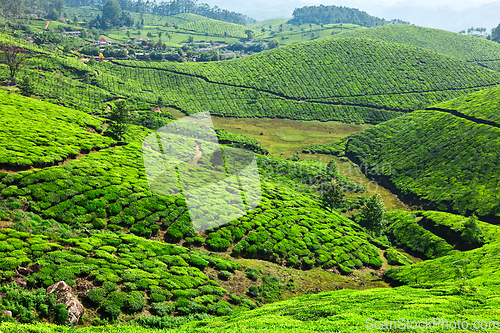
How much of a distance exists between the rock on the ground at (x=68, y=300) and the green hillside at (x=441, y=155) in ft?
250

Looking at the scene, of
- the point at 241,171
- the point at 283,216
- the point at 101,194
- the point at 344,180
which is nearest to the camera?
the point at 101,194

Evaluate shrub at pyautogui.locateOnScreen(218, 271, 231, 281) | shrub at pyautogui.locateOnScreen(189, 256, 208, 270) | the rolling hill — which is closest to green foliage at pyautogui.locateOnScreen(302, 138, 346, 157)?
the rolling hill

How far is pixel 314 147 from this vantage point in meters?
117

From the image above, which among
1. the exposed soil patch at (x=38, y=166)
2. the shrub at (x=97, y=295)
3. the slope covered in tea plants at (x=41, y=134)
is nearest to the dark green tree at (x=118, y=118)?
the slope covered in tea plants at (x=41, y=134)

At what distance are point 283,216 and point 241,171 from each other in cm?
2524

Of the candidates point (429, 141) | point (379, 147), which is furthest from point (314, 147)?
point (429, 141)

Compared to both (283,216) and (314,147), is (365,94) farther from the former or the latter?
(283,216)

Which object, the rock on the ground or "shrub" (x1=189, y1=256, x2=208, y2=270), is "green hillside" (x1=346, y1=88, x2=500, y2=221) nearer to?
"shrub" (x1=189, y1=256, x2=208, y2=270)

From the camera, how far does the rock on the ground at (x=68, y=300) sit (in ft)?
75.5

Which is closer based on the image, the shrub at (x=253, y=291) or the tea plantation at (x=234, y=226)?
the tea plantation at (x=234, y=226)

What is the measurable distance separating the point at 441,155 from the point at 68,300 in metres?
101

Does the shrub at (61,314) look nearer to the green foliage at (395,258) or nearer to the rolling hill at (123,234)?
the rolling hill at (123,234)

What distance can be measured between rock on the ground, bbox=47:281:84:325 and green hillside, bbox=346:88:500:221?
7605 centimetres

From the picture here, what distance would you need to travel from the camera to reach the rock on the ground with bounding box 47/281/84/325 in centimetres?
2300
